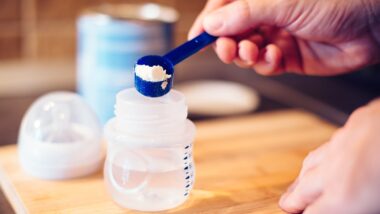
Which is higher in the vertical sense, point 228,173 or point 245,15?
point 245,15

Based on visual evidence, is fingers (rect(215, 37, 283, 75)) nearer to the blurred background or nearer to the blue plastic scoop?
the blue plastic scoop

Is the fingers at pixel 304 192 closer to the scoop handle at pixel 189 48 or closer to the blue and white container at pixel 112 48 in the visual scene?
the scoop handle at pixel 189 48

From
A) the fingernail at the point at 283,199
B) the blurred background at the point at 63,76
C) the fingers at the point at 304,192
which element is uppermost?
the fingers at the point at 304,192

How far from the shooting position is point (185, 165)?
0.65 m

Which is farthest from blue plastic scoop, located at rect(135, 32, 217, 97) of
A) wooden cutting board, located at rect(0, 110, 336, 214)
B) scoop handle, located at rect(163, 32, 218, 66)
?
wooden cutting board, located at rect(0, 110, 336, 214)

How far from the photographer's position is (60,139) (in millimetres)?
732

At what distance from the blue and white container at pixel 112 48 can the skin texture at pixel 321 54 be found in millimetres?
141

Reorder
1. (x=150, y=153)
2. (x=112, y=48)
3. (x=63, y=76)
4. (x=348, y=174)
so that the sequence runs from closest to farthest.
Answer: (x=348, y=174) < (x=150, y=153) < (x=112, y=48) < (x=63, y=76)

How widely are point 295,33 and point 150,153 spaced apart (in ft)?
0.91

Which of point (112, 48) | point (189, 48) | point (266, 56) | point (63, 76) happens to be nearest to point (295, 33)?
point (266, 56)

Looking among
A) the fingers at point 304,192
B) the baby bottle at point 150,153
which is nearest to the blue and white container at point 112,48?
the baby bottle at point 150,153

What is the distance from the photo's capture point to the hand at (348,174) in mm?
531

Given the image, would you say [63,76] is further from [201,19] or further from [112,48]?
[201,19]

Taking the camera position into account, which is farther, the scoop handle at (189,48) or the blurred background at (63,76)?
the blurred background at (63,76)
